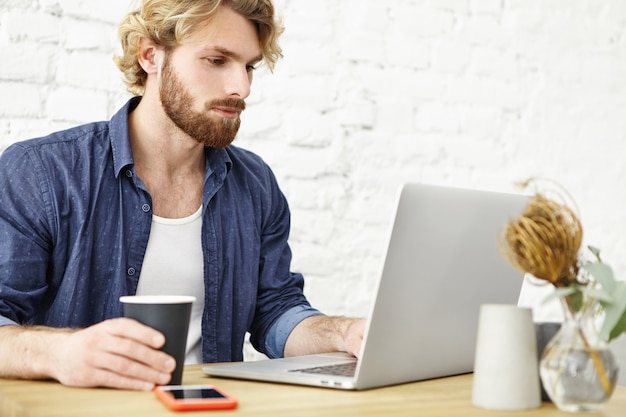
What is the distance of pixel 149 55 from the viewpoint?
1836 mm

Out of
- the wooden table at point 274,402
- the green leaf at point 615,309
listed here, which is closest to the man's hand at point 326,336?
the wooden table at point 274,402

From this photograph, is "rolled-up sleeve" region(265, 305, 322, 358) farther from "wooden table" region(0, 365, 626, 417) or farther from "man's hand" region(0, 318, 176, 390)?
"man's hand" region(0, 318, 176, 390)

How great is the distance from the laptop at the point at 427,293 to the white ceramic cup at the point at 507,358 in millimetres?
118

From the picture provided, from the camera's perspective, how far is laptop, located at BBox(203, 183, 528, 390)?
1.02 meters

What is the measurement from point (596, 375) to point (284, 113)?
1.37m

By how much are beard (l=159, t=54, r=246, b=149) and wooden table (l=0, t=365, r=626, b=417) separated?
0.71m

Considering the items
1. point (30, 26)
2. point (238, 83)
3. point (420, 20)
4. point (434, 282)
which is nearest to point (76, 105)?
point (30, 26)

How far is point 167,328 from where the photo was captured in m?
1.03

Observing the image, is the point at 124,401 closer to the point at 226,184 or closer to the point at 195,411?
the point at 195,411

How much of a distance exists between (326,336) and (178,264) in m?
0.36

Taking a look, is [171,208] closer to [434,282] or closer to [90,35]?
[90,35]

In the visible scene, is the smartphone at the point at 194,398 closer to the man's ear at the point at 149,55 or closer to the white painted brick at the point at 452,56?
the man's ear at the point at 149,55

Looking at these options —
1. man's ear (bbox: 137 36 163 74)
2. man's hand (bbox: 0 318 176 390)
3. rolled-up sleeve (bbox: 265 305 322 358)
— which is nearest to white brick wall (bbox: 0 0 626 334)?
man's ear (bbox: 137 36 163 74)

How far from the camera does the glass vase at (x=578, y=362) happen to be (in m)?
0.92
